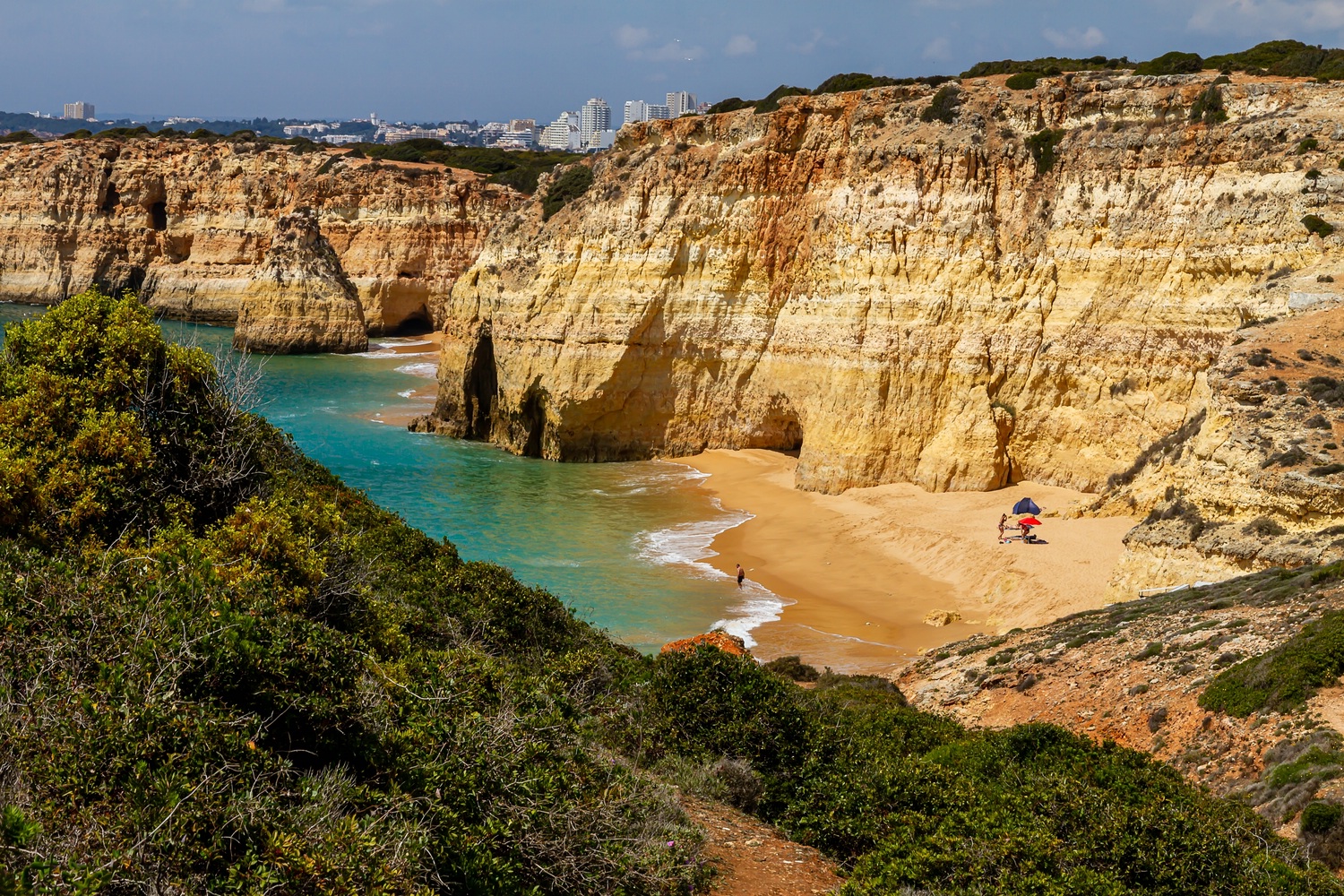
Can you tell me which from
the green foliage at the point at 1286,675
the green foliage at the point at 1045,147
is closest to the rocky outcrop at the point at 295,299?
the green foliage at the point at 1045,147

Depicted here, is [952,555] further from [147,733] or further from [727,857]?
[147,733]

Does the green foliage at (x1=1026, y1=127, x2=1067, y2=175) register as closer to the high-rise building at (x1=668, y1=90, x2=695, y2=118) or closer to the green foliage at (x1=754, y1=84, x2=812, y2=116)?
the green foliage at (x1=754, y1=84, x2=812, y2=116)

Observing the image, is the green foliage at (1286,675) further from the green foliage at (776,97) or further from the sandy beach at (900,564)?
the green foliage at (776,97)

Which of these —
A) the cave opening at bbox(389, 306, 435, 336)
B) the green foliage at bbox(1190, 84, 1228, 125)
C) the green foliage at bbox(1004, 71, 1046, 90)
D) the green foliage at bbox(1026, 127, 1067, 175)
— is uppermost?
the green foliage at bbox(1004, 71, 1046, 90)

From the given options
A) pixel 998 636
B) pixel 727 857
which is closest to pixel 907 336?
pixel 998 636

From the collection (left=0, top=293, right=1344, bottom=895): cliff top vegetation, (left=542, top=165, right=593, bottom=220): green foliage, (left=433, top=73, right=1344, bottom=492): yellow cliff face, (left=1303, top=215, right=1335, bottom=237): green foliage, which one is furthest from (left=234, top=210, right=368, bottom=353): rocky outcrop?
(left=0, top=293, right=1344, bottom=895): cliff top vegetation

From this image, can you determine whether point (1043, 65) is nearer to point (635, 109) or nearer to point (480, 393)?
point (480, 393)

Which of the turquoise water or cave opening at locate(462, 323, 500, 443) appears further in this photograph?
cave opening at locate(462, 323, 500, 443)
